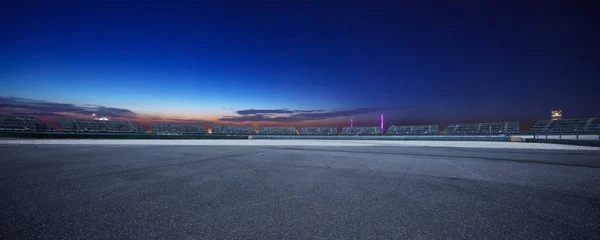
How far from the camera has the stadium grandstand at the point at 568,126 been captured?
18795 mm

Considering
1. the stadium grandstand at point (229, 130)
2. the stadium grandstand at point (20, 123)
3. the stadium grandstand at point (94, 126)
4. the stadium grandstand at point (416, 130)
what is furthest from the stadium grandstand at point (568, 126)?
the stadium grandstand at point (94, 126)

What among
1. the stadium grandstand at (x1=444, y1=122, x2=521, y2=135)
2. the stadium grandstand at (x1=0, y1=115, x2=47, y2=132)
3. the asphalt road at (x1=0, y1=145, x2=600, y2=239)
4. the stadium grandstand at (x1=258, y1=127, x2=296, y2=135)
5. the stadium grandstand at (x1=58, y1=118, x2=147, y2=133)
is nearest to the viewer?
the asphalt road at (x1=0, y1=145, x2=600, y2=239)

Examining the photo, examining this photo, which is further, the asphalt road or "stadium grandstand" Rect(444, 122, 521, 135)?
"stadium grandstand" Rect(444, 122, 521, 135)

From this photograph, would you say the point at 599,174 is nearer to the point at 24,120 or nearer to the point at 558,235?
the point at 558,235

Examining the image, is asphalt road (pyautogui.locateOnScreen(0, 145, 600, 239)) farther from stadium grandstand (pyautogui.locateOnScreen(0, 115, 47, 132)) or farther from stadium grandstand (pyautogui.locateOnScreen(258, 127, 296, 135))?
stadium grandstand (pyautogui.locateOnScreen(258, 127, 296, 135))

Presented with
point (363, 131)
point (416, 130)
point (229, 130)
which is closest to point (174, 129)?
point (229, 130)

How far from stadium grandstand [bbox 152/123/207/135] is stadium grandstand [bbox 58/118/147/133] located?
11.8 feet

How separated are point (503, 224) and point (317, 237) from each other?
2.08 metres

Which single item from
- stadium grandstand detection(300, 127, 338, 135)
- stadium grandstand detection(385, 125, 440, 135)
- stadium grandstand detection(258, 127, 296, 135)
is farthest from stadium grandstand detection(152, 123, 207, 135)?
stadium grandstand detection(385, 125, 440, 135)

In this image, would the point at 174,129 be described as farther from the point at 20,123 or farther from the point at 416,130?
the point at 416,130

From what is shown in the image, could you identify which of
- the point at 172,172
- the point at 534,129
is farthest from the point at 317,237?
the point at 534,129

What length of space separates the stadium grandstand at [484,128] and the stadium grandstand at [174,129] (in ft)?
174

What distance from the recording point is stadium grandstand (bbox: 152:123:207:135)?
171ft

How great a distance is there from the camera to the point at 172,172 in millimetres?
5645
